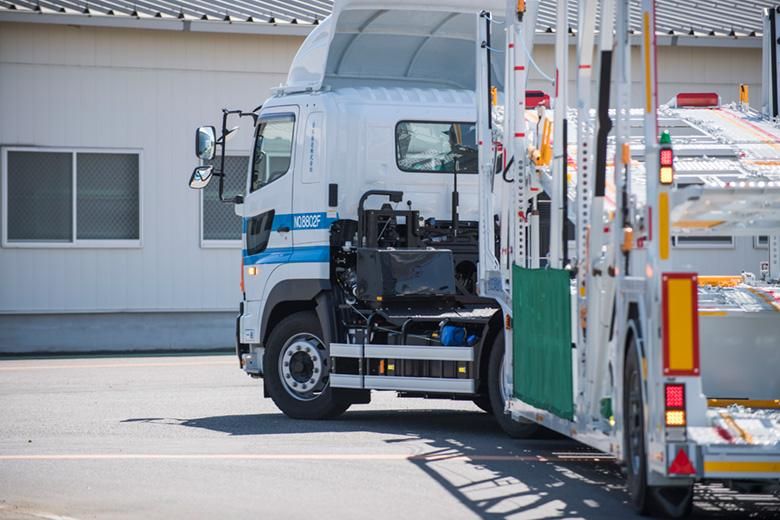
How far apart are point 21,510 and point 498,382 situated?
5080 millimetres

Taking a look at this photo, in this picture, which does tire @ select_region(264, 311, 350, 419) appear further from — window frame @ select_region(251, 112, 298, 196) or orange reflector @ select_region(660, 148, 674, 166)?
orange reflector @ select_region(660, 148, 674, 166)

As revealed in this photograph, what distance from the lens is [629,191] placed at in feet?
30.0

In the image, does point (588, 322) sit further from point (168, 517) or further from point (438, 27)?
point (438, 27)

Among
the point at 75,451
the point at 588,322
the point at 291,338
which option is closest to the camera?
the point at 588,322

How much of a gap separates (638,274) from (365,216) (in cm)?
576

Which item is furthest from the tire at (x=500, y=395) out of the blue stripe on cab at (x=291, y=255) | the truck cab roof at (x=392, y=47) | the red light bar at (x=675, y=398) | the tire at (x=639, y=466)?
the red light bar at (x=675, y=398)

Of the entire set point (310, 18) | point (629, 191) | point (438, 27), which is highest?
point (310, 18)

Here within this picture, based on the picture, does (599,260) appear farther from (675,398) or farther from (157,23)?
(157,23)

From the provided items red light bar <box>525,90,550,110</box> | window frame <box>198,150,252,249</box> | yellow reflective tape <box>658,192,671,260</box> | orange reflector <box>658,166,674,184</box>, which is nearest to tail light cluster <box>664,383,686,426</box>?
yellow reflective tape <box>658,192,671,260</box>

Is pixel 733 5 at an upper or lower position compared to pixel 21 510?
upper

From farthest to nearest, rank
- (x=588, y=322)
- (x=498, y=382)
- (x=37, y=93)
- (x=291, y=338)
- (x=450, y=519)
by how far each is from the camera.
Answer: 1. (x=37, y=93)
2. (x=291, y=338)
3. (x=498, y=382)
4. (x=588, y=322)
5. (x=450, y=519)

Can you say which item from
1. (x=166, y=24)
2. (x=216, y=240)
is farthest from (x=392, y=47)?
(x=216, y=240)

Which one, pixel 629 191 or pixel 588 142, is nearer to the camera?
pixel 629 191

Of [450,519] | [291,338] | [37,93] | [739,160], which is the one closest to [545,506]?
[450,519]
